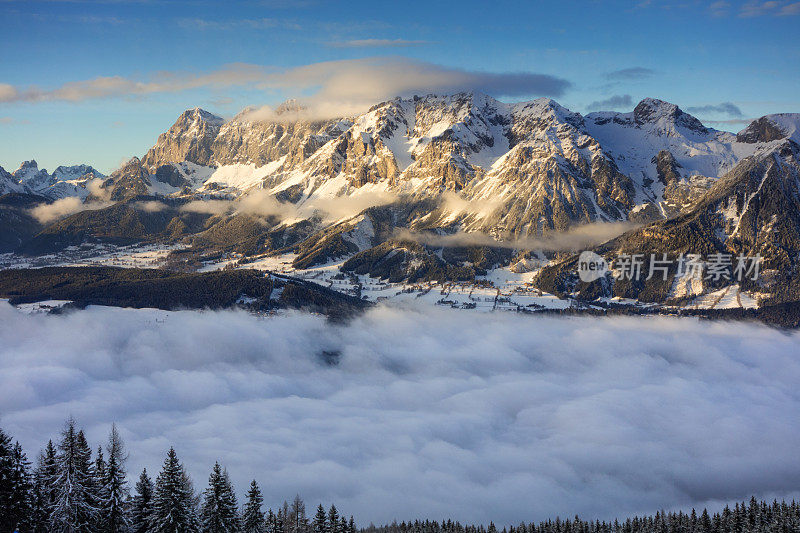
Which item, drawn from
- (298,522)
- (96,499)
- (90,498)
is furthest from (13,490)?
(298,522)

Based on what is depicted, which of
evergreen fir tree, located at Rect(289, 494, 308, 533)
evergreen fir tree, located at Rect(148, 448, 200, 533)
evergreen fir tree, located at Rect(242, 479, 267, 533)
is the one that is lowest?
evergreen fir tree, located at Rect(289, 494, 308, 533)

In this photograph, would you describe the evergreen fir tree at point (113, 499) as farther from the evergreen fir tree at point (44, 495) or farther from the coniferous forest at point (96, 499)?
the evergreen fir tree at point (44, 495)

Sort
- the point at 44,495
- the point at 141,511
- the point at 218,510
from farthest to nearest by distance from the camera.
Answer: the point at 218,510 → the point at 141,511 → the point at 44,495

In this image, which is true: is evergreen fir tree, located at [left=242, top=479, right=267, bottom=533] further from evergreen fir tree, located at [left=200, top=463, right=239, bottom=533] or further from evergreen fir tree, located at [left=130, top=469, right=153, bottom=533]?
evergreen fir tree, located at [left=130, top=469, right=153, bottom=533]

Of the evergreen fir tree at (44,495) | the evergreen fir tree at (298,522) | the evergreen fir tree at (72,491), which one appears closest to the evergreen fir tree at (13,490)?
the evergreen fir tree at (44,495)

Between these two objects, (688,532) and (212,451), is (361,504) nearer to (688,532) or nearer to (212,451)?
(212,451)

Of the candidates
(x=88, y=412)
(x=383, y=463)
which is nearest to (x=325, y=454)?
(x=383, y=463)

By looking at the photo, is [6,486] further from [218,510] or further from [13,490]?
[218,510]

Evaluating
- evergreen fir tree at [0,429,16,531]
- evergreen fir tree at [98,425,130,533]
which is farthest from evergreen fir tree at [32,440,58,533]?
evergreen fir tree at [98,425,130,533]
